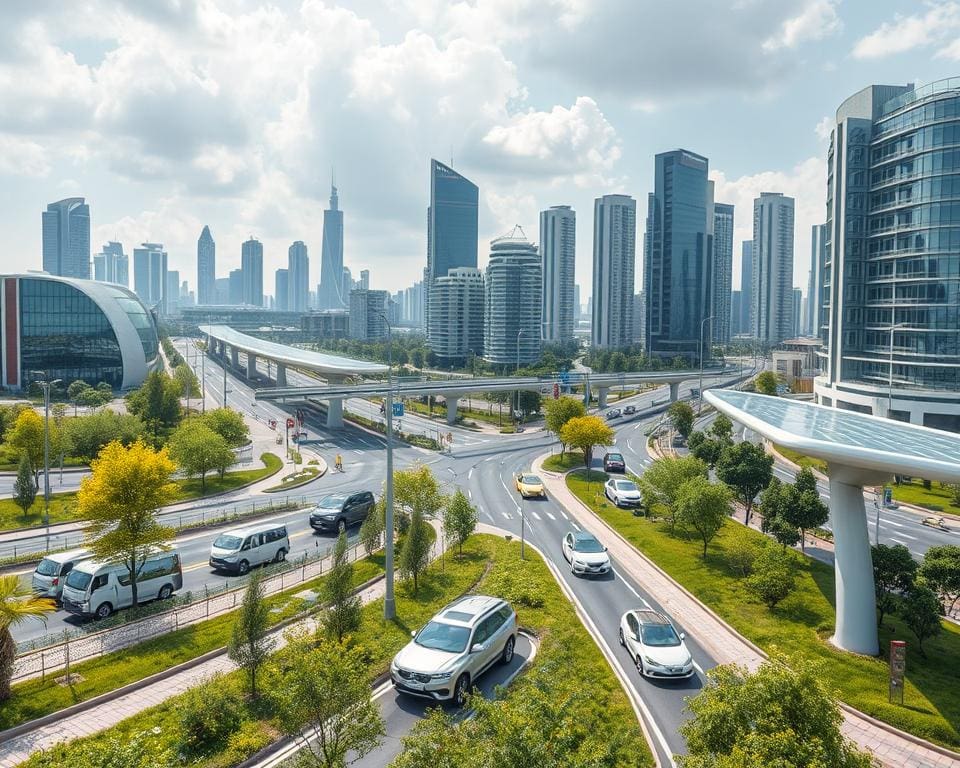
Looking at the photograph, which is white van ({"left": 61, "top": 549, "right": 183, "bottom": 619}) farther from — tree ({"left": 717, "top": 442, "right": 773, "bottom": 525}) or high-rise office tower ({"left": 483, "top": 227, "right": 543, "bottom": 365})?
high-rise office tower ({"left": 483, "top": 227, "right": 543, "bottom": 365})

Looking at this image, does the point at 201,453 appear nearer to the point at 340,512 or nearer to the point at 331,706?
the point at 340,512

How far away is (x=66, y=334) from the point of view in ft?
294

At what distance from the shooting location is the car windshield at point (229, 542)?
28.6 meters

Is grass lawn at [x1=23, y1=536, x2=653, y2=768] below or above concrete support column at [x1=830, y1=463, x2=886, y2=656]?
below

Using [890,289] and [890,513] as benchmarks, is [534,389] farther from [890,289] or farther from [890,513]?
[890,513]

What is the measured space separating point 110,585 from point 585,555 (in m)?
18.4

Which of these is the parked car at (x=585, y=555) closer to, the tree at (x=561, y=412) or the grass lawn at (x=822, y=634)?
the grass lawn at (x=822, y=634)

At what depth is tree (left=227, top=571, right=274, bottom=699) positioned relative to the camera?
16.8m

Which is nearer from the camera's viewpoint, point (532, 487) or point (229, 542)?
point (229, 542)

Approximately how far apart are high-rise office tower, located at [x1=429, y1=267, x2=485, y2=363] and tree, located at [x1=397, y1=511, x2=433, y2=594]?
139m

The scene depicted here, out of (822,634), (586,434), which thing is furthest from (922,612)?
(586,434)

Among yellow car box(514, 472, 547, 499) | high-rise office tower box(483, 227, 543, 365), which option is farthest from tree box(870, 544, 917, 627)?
high-rise office tower box(483, 227, 543, 365)

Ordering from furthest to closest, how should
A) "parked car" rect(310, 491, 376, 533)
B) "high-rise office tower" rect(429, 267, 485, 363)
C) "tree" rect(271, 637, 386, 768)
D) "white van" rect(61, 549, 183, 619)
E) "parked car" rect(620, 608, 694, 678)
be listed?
"high-rise office tower" rect(429, 267, 485, 363) → "parked car" rect(310, 491, 376, 533) → "white van" rect(61, 549, 183, 619) → "parked car" rect(620, 608, 694, 678) → "tree" rect(271, 637, 386, 768)

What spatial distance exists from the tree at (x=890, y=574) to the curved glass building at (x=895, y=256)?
4255 cm
